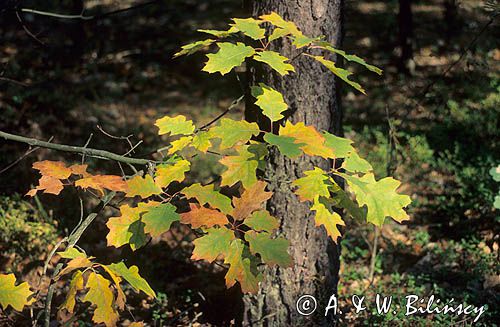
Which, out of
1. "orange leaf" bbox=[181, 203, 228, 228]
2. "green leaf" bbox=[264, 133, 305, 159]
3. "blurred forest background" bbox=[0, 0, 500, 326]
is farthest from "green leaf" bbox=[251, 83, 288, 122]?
"blurred forest background" bbox=[0, 0, 500, 326]

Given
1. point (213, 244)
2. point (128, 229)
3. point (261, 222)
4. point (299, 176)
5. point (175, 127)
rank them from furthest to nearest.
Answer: point (299, 176), point (175, 127), point (128, 229), point (261, 222), point (213, 244)

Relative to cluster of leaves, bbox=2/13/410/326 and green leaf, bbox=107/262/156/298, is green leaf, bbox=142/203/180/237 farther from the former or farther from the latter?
green leaf, bbox=107/262/156/298

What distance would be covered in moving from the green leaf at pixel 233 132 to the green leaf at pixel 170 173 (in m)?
0.27

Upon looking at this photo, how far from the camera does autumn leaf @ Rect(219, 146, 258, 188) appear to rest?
2189 mm

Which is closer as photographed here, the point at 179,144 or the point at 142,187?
the point at 142,187

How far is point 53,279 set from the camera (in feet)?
7.13

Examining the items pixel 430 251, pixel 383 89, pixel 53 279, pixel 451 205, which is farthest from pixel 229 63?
pixel 383 89

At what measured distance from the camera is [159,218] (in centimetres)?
214

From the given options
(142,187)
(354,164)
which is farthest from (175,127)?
(354,164)

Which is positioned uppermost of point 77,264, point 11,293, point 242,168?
point 242,168

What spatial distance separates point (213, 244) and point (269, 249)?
0.70ft

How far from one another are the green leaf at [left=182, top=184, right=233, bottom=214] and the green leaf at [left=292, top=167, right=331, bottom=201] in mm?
289

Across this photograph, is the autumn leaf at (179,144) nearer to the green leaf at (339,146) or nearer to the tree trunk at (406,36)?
the green leaf at (339,146)

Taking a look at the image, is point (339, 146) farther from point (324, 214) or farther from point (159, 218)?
point (159, 218)
